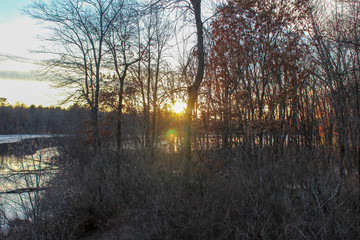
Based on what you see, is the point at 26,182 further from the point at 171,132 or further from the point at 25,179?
the point at 171,132

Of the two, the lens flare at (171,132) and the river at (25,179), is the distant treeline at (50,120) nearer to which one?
the river at (25,179)

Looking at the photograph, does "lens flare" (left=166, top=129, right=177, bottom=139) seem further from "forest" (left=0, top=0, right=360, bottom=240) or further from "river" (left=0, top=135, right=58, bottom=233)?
"river" (left=0, top=135, right=58, bottom=233)

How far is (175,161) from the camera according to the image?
10148mm

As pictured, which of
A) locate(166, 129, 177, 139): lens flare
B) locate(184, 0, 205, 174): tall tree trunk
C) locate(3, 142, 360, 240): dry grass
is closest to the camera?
locate(3, 142, 360, 240): dry grass

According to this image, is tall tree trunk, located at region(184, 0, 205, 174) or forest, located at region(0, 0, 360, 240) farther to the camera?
tall tree trunk, located at region(184, 0, 205, 174)

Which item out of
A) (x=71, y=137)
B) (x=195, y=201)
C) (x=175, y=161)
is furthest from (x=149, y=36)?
(x=195, y=201)

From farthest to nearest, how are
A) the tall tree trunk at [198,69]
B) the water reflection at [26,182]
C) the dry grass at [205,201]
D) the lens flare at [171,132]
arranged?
the lens flare at [171,132] < the tall tree trunk at [198,69] < the water reflection at [26,182] < the dry grass at [205,201]

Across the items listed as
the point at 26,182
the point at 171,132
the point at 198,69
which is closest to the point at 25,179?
the point at 26,182

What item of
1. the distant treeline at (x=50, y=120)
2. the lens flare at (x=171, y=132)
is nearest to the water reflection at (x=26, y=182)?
the distant treeline at (x=50, y=120)

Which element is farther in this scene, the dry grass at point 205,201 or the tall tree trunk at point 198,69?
the tall tree trunk at point 198,69

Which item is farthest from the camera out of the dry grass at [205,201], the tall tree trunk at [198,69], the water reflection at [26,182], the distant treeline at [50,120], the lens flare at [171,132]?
the lens flare at [171,132]

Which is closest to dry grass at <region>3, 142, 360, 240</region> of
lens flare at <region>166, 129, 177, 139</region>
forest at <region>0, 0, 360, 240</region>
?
forest at <region>0, 0, 360, 240</region>

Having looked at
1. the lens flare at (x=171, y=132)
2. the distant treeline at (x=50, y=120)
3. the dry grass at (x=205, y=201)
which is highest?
the distant treeline at (x=50, y=120)

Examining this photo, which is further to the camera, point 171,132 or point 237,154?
point 171,132
